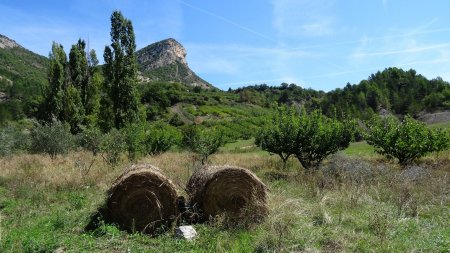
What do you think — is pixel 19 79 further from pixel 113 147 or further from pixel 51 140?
pixel 113 147

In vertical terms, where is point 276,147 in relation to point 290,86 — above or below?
below

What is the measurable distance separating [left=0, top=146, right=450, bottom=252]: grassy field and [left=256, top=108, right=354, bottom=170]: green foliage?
181 inches

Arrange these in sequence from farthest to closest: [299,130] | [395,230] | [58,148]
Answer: [58,148]
[299,130]
[395,230]

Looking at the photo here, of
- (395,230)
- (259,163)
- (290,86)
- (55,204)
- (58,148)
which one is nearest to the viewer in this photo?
(395,230)

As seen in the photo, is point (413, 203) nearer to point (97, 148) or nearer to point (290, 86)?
point (97, 148)

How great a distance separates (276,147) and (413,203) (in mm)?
10084

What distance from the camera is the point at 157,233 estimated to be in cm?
827

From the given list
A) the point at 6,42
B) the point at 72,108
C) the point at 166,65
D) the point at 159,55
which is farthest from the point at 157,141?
the point at 159,55

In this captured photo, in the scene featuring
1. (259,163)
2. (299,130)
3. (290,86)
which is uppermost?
(290,86)

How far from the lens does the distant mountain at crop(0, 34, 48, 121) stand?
225 ft

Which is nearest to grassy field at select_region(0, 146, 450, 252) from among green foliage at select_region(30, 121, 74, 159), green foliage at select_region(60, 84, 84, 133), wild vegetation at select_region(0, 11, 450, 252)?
wild vegetation at select_region(0, 11, 450, 252)

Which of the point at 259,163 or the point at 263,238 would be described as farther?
the point at 259,163

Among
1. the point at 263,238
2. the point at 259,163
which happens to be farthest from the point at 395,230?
the point at 259,163

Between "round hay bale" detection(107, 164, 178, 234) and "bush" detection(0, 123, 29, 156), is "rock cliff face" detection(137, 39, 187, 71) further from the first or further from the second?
"round hay bale" detection(107, 164, 178, 234)
